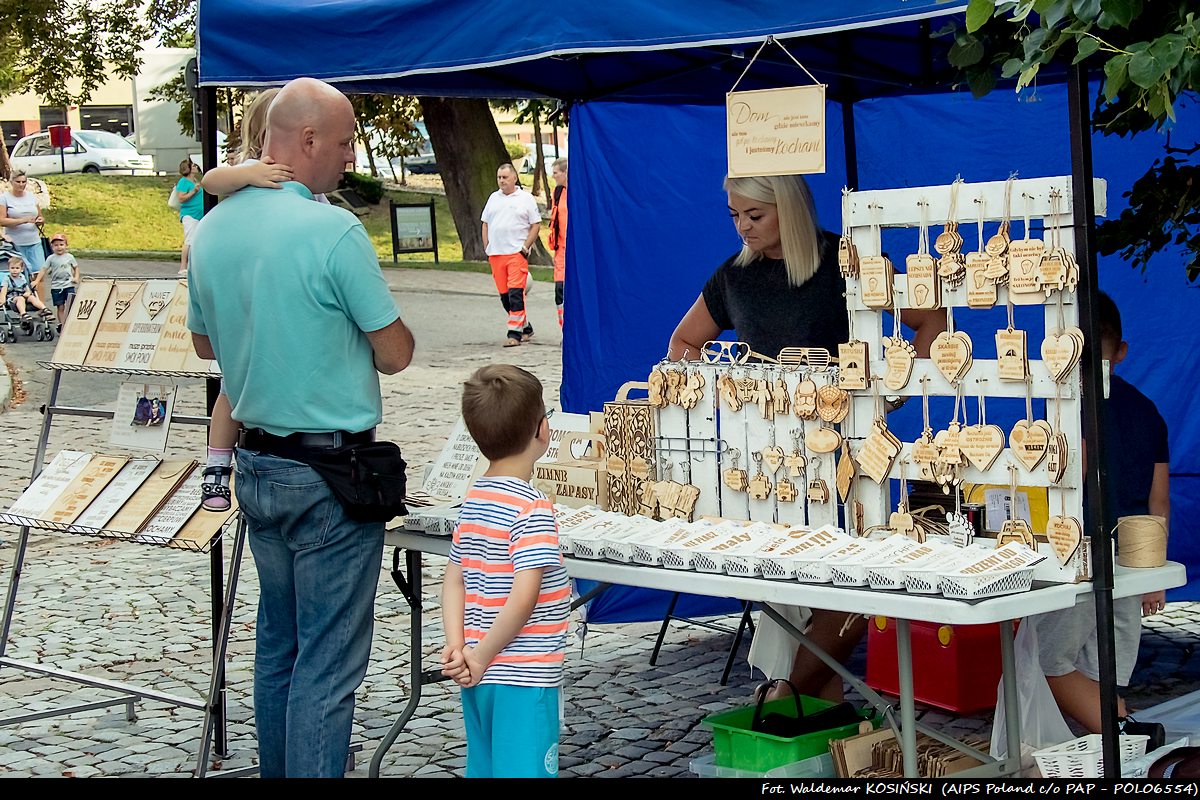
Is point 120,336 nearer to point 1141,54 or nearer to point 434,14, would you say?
point 434,14

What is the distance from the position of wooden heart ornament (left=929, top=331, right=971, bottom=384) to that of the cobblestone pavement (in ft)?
5.12

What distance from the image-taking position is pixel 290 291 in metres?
3.21

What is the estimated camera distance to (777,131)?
12.1 feet

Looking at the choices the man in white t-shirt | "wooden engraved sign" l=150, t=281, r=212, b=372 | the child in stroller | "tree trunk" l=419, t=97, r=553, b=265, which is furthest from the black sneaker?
"tree trunk" l=419, t=97, r=553, b=265

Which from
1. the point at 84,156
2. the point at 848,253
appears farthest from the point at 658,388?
the point at 84,156

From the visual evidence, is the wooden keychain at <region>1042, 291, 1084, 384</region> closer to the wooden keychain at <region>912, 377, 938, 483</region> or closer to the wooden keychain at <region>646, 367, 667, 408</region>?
the wooden keychain at <region>912, 377, 938, 483</region>

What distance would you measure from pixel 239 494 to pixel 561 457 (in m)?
1.07

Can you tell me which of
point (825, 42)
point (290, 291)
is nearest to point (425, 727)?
point (290, 291)

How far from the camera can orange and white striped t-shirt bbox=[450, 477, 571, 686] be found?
302 centimetres

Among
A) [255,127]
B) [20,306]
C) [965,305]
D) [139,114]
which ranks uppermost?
[139,114]

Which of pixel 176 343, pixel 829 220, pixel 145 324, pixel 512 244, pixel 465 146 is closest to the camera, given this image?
pixel 176 343

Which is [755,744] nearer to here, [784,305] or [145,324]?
[784,305]

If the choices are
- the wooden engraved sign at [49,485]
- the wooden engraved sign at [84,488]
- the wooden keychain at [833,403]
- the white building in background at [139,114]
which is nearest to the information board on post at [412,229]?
the white building in background at [139,114]

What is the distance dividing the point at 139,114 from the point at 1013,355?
30.5 m
